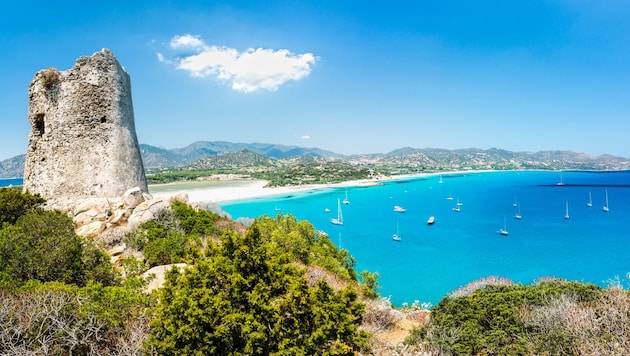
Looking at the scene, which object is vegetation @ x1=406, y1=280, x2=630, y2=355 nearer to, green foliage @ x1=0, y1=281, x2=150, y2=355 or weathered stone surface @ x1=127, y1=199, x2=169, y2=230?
green foliage @ x1=0, y1=281, x2=150, y2=355

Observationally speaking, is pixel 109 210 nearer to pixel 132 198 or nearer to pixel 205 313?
pixel 132 198

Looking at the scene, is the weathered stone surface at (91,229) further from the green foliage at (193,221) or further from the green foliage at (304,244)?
the green foliage at (304,244)

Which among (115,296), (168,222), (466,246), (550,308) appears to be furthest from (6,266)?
(466,246)

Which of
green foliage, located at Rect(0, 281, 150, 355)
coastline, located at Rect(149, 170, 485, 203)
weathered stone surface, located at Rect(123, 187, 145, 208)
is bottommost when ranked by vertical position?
coastline, located at Rect(149, 170, 485, 203)

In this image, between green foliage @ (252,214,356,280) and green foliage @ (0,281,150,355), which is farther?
green foliage @ (252,214,356,280)

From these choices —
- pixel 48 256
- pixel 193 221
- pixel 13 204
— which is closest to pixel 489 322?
pixel 193 221

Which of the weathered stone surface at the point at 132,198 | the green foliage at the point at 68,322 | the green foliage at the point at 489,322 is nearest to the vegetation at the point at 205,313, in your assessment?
the green foliage at the point at 68,322

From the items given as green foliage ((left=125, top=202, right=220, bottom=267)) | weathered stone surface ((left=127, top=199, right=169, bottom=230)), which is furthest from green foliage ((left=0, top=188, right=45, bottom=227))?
green foliage ((left=125, top=202, right=220, bottom=267))
